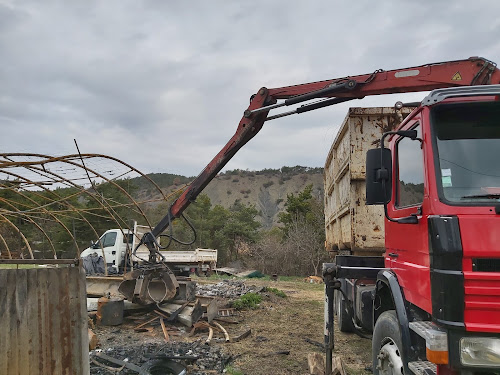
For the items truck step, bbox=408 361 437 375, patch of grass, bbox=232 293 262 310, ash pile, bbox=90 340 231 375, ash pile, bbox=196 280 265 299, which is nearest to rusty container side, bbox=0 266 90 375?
ash pile, bbox=90 340 231 375

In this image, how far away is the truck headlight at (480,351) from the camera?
8.60 feet

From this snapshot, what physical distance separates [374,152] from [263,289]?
33.2 ft

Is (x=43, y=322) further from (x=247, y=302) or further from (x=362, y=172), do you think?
(x=247, y=302)

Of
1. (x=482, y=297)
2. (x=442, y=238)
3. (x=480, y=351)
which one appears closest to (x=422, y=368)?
(x=480, y=351)

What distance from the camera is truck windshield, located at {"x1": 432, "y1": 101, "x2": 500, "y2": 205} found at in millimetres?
2971

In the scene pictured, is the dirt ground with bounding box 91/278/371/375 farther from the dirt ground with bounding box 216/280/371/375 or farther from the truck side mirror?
the truck side mirror

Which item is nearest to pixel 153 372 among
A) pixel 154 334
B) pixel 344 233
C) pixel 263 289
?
pixel 154 334

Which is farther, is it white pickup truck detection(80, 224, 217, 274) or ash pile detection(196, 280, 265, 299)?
white pickup truck detection(80, 224, 217, 274)

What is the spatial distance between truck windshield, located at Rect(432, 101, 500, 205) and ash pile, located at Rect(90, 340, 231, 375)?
3910mm

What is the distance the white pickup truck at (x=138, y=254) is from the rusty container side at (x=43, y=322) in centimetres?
1125

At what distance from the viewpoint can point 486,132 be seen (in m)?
3.14

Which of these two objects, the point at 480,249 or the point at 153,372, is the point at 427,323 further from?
the point at 153,372

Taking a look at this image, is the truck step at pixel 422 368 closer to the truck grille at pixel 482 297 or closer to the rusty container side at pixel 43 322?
the truck grille at pixel 482 297

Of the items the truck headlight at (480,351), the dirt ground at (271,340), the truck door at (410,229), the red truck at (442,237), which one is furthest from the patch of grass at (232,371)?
the truck headlight at (480,351)
